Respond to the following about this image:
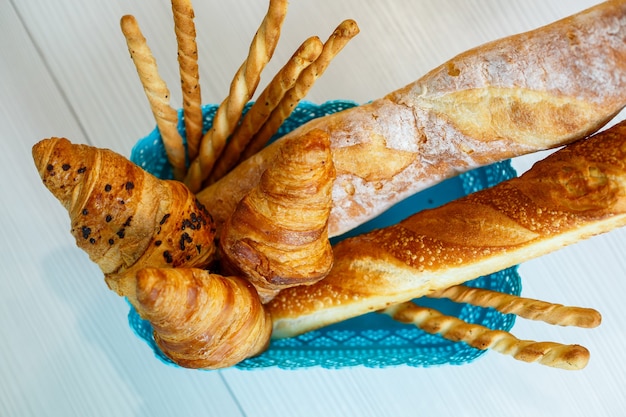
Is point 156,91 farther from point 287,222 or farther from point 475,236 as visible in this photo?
point 475,236

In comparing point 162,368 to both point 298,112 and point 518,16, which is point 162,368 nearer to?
point 298,112

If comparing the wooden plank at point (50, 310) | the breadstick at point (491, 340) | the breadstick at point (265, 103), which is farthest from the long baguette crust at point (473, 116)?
the wooden plank at point (50, 310)

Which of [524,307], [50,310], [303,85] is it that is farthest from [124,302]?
[524,307]

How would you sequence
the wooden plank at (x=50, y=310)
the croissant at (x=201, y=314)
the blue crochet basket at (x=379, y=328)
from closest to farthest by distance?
the croissant at (x=201, y=314), the blue crochet basket at (x=379, y=328), the wooden plank at (x=50, y=310)

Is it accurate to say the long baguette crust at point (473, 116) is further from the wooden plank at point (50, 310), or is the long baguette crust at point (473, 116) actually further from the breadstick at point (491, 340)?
the wooden plank at point (50, 310)

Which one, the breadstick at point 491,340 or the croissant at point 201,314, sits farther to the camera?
the breadstick at point 491,340

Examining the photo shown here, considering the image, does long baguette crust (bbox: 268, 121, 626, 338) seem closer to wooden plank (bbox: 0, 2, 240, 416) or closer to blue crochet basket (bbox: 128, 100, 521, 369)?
blue crochet basket (bbox: 128, 100, 521, 369)

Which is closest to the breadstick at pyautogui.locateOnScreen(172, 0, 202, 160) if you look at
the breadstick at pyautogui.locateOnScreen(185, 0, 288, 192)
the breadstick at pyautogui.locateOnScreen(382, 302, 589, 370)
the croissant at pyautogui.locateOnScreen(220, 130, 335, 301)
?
the breadstick at pyautogui.locateOnScreen(185, 0, 288, 192)
